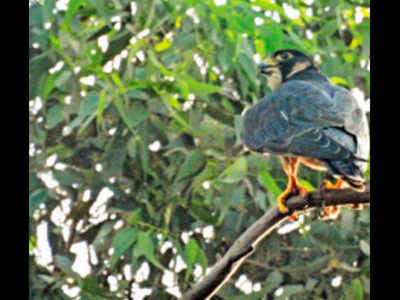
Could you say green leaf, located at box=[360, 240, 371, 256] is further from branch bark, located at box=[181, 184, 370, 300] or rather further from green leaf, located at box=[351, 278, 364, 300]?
branch bark, located at box=[181, 184, 370, 300]

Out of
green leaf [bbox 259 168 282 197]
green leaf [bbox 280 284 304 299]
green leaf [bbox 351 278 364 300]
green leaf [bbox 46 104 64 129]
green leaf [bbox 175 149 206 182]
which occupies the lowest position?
green leaf [bbox 351 278 364 300]

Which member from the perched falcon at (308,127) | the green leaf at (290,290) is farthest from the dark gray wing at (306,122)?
the green leaf at (290,290)

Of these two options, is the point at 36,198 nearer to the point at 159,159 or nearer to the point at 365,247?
the point at 159,159

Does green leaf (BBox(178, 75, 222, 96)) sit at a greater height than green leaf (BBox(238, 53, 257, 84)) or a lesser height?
greater

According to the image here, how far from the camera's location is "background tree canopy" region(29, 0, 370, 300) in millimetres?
1590

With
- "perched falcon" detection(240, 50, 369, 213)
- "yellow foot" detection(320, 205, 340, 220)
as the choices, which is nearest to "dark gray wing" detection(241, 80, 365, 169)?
"perched falcon" detection(240, 50, 369, 213)

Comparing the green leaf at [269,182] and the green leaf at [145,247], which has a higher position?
the green leaf at [269,182]

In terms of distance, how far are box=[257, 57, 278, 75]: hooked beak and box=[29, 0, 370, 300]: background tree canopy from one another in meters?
0.02

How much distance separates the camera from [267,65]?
162 centimetres

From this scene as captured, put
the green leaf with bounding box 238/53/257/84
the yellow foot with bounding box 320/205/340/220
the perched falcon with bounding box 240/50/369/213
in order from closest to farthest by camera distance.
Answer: the perched falcon with bounding box 240/50/369/213 < the yellow foot with bounding box 320/205/340/220 < the green leaf with bounding box 238/53/257/84

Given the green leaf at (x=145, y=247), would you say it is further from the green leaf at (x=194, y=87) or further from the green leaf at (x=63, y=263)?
the green leaf at (x=194, y=87)

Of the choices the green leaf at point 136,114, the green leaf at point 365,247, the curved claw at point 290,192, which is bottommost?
the green leaf at point 365,247

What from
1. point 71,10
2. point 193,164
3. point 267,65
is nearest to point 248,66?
point 267,65

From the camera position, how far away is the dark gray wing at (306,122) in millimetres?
1375
